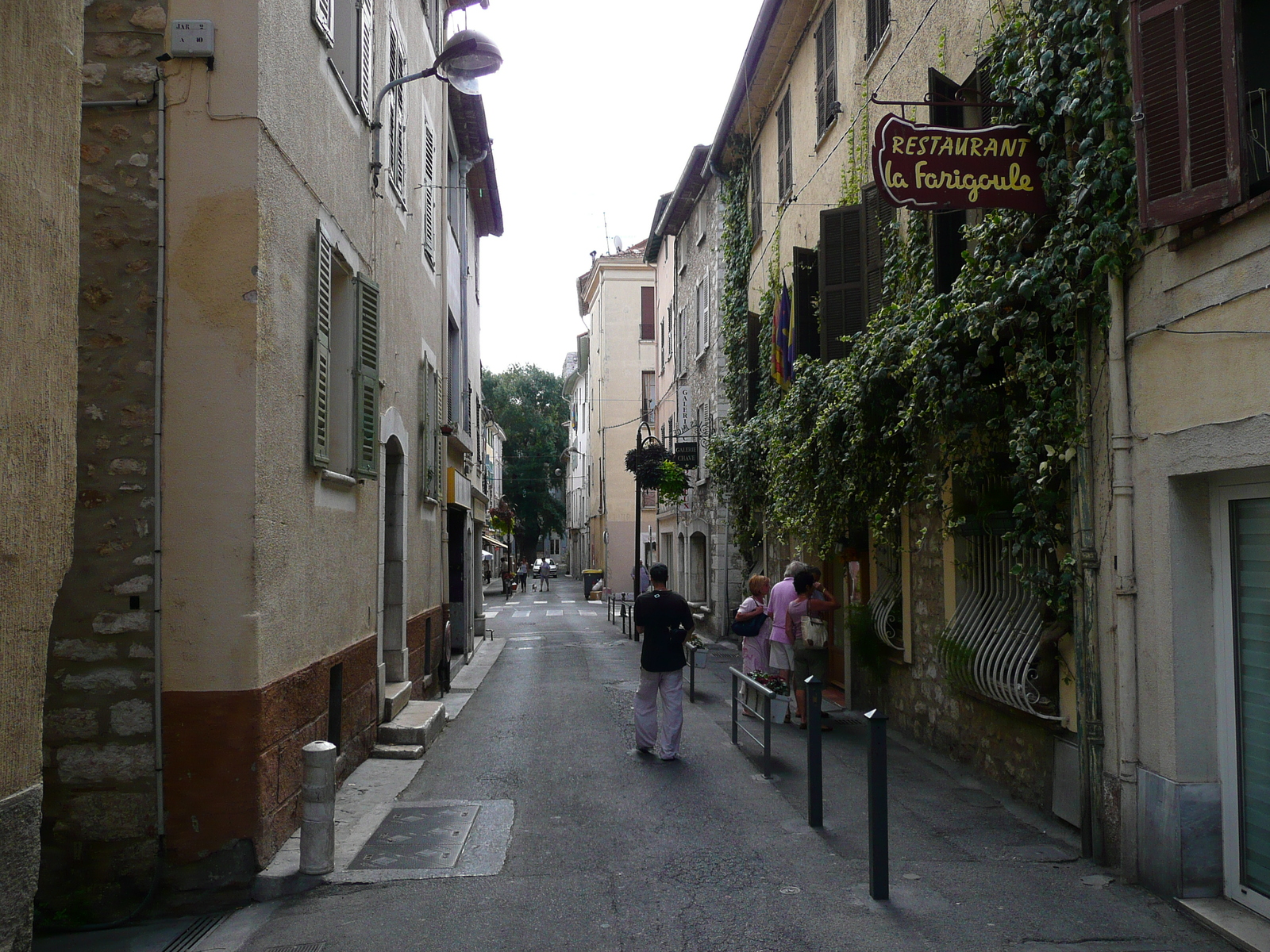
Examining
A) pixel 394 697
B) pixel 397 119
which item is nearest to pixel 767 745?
pixel 394 697

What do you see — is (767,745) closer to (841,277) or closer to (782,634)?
(782,634)

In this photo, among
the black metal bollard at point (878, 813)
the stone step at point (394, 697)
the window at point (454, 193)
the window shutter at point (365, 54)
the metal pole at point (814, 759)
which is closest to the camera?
the black metal bollard at point (878, 813)

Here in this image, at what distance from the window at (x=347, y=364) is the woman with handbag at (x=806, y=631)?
14.0 feet

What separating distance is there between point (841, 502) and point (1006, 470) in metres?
2.47

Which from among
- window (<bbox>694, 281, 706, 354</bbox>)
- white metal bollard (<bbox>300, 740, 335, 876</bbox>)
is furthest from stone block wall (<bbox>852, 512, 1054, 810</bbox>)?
window (<bbox>694, 281, 706, 354</bbox>)

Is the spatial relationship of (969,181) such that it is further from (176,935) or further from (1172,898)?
(176,935)

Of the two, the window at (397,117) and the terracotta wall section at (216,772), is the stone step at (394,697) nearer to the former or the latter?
the terracotta wall section at (216,772)

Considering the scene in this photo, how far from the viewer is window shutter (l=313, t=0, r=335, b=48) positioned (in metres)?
7.34

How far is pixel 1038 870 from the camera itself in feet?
19.9

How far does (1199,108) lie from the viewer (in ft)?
17.0

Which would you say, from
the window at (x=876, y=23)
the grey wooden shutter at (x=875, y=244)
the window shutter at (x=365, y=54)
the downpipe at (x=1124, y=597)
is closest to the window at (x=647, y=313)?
the window at (x=876, y=23)

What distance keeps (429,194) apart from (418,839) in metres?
9.20

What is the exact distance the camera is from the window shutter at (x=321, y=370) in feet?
23.4

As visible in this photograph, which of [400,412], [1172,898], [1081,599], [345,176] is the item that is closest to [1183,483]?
[1081,599]
